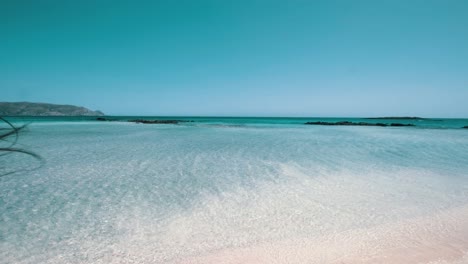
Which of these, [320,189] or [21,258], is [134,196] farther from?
[320,189]

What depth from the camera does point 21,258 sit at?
3859 mm

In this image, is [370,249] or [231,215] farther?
[231,215]

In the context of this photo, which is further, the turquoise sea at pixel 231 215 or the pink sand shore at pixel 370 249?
the turquoise sea at pixel 231 215

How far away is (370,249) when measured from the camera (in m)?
4.15

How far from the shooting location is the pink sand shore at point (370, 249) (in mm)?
3855

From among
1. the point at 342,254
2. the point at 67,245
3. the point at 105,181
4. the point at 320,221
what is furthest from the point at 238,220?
the point at 105,181

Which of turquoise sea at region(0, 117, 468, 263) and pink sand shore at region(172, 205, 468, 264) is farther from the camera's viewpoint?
turquoise sea at region(0, 117, 468, 263)

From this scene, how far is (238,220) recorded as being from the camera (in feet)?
17.3

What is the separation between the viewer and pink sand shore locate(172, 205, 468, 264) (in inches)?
152

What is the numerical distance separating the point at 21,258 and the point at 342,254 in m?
4.68

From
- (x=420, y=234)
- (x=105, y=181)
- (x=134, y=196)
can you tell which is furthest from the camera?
(x=105, y=181)

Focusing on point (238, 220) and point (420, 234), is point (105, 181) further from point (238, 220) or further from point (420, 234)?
point (420, 234)

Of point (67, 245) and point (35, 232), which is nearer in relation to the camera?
point (67, 245)

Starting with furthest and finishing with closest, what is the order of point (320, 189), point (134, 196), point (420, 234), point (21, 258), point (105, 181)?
point (105, 181), point (320, 189), point (134, 196), point (420, 234), point (21, 258)
